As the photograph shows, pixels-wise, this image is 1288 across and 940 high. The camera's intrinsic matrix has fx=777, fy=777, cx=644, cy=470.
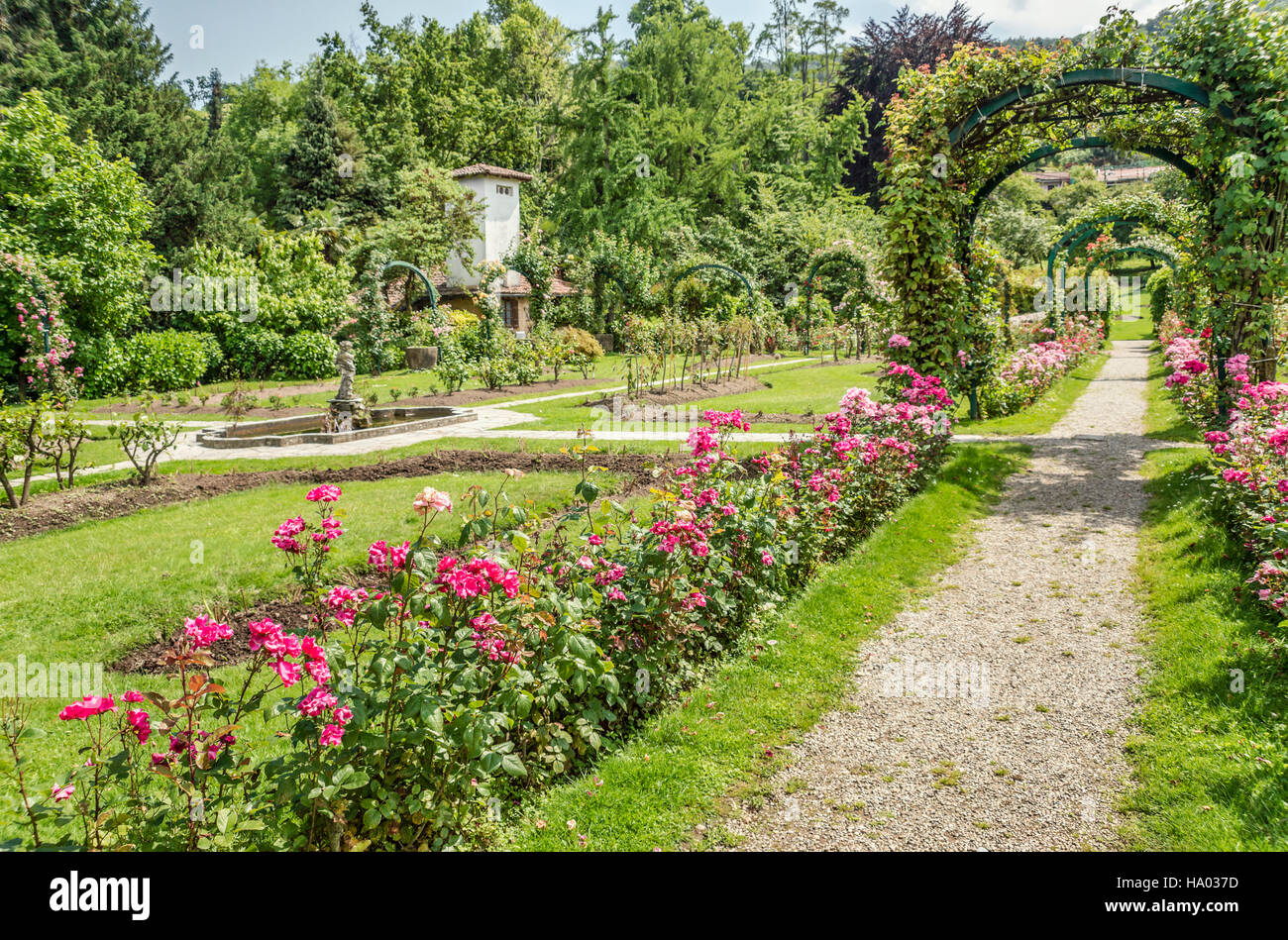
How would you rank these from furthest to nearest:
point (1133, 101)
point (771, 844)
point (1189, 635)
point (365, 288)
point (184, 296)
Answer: point (365, 288) → point (184, 296) → point (1133, 101) → point (1189, 635) → point (771, 844)

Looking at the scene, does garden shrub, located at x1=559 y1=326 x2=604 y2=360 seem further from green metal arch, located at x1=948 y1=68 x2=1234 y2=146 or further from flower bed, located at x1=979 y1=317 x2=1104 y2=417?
green metal arch, located at x1=948 y1=68 x2=1234 y2=146

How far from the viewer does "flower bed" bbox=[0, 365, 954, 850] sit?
234cm

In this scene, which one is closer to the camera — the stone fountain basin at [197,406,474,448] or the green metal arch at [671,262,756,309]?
the stone fountain basin at [197,406,474,448]

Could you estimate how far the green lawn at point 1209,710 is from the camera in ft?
9.38

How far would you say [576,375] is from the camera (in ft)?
67.1

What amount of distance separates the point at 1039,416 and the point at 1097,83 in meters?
5.04

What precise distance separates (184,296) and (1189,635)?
21.7 m

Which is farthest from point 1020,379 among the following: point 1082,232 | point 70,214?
point 70,214

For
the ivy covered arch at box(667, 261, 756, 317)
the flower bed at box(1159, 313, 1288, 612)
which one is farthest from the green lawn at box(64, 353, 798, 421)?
the flower bed at box(1159, 313, 1288, 612)

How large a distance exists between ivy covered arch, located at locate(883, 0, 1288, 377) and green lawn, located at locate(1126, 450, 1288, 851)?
3727 mm

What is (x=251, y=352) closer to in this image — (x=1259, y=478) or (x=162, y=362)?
(x=162, y=362)

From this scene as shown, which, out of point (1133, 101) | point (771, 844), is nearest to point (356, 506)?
point (771, 844)

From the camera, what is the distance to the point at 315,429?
1264cm
